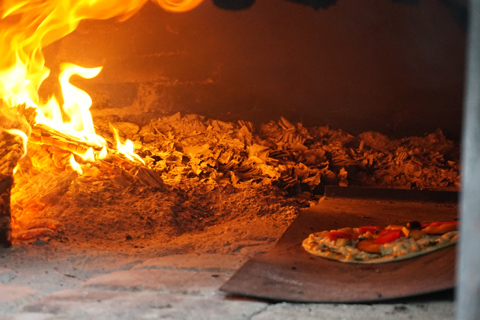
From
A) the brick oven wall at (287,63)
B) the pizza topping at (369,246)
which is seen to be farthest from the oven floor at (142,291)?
the brick oven wall at (287,63)

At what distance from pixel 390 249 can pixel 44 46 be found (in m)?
5.16

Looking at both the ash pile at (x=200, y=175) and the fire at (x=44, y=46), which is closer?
the ash pile at (x=200, y=175)

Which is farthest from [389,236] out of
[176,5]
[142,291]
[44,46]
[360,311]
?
[44,46]

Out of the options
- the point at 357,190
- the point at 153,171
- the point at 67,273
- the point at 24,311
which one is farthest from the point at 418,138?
the point at 24,311

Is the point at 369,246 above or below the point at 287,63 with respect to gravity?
below

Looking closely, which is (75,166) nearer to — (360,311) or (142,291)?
(142,291)

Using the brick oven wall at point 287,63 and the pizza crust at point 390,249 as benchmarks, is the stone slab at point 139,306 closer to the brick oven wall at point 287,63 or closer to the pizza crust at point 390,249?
the pizza crust at point 390,249

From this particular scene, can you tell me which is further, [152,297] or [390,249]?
[390,249]

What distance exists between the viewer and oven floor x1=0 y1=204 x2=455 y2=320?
94.6 inches

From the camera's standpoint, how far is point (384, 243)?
3.18 metres

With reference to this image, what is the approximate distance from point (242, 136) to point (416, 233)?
3180mm

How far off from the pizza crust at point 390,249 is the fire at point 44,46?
2.48 meters

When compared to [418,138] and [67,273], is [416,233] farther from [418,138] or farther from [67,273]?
[418,138]

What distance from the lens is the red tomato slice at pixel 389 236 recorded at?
320 centimetres
